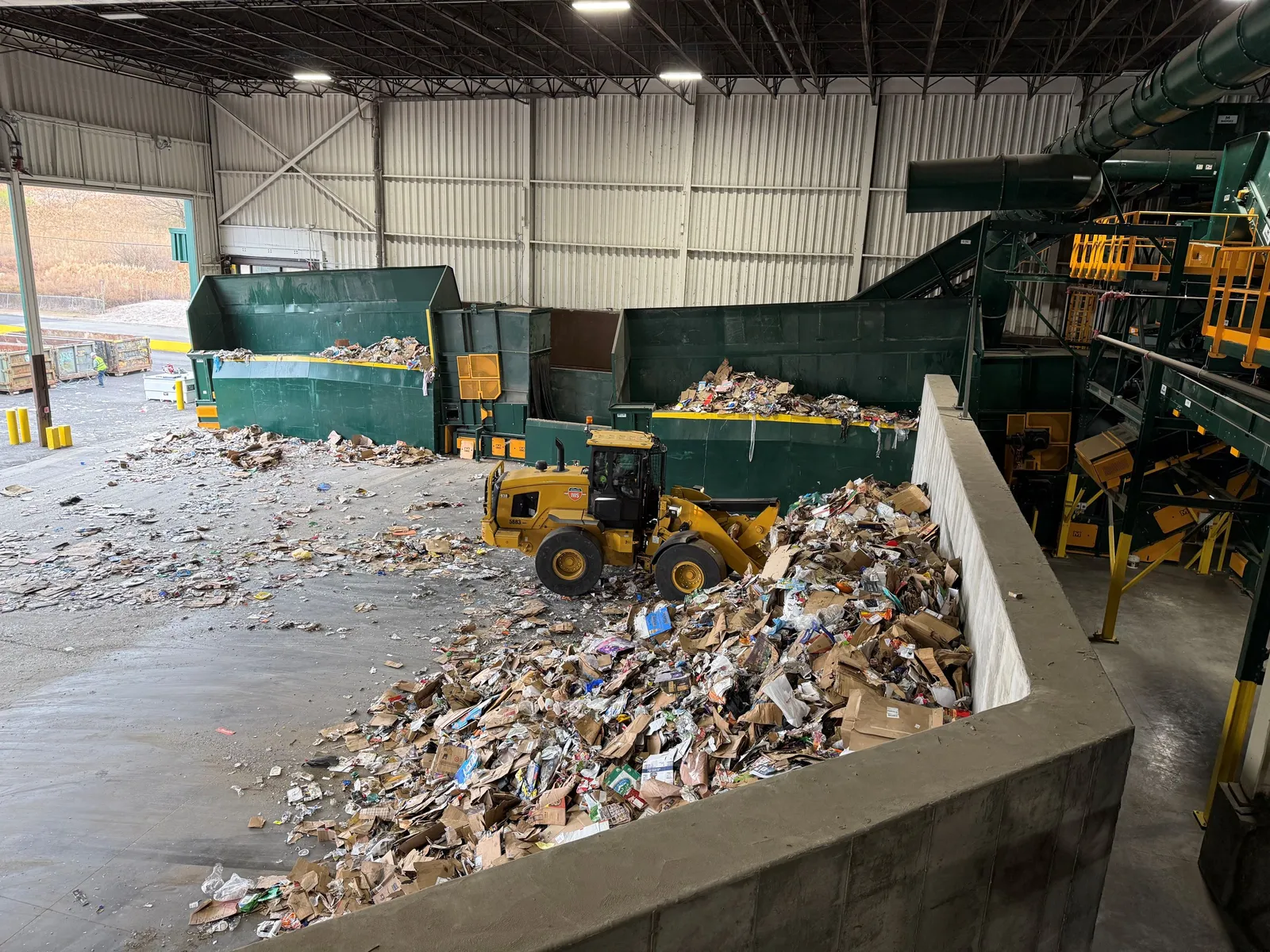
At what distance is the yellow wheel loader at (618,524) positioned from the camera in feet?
28.2

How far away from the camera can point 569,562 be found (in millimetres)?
8883

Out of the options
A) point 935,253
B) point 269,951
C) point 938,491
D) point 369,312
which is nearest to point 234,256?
point 369,312

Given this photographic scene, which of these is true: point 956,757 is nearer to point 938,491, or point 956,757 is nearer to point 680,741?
point 680,741

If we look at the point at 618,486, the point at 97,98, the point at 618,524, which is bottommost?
the point at 618,524

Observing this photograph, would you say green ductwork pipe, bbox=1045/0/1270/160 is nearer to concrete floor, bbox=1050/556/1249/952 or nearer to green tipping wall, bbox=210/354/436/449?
concrete floor, bbox=1050/556/1249/952

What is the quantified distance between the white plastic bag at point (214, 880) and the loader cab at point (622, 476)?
500 cm

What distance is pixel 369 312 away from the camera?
16.2m

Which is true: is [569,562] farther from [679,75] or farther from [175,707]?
[679,75]

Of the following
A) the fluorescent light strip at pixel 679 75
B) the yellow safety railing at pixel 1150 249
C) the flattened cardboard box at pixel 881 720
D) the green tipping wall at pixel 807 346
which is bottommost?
the flattened cardboard box at pixel 881 720

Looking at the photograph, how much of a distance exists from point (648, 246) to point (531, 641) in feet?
40.6

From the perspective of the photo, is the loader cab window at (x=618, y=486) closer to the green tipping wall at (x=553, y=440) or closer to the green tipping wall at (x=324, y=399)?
the green tipping wall at (x=553, y=440)

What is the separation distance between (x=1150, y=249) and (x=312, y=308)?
14248 millimetres

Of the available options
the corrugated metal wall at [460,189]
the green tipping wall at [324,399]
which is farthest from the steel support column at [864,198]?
the green tipping wall at [324,399]

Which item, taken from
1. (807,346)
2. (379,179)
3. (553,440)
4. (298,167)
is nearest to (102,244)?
(298,167)
